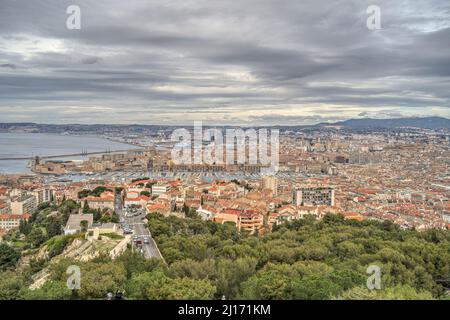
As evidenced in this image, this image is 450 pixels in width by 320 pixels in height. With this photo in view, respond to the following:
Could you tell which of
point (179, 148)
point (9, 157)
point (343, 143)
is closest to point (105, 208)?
point (179, 148)

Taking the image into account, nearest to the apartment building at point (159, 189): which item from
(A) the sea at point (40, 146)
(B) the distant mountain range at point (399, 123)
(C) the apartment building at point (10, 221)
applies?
(C) the apartment building at point (10, 221)

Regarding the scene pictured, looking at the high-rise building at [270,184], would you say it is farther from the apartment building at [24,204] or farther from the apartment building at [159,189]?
the apartment building at [24,204]

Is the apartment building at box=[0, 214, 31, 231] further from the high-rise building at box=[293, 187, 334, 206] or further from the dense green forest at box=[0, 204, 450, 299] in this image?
the high-rise building at box=[293, 187, 334, 206]

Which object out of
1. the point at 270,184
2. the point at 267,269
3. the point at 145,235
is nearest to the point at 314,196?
the point at 270,184

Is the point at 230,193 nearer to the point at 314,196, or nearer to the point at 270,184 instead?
the point at 270,184

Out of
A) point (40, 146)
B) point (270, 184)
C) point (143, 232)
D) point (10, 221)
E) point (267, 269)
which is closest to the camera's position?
point (267, 269)

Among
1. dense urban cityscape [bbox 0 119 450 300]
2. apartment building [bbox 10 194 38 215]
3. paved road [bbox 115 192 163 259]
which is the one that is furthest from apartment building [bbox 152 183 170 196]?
apartment building [bbox 10 194 38 215]

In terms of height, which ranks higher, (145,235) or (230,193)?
(145,235)

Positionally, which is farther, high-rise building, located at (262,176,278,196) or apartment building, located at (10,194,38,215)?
high-rise building, located at (262,176,278,196)
